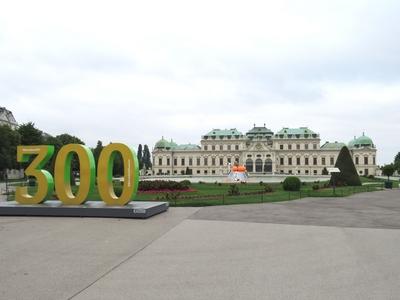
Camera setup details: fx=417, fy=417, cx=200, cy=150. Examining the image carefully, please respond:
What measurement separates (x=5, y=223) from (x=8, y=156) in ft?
161

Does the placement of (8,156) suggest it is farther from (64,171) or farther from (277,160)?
(277,160)

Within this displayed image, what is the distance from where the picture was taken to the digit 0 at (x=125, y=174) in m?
16.5

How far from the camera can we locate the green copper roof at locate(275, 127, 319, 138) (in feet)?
418

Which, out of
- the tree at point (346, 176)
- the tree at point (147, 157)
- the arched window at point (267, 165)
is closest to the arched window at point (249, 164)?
the arched window at point (267, 165)

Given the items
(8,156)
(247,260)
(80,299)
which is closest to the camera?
(80,299)

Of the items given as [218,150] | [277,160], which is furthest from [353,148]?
[218,150]

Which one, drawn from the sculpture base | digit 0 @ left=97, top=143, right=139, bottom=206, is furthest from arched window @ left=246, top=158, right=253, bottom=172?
digit 0 @ left=97, top=143, right=139, bottom=206

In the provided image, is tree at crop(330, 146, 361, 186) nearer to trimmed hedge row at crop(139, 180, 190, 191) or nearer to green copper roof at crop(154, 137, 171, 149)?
trimmed hedge row at crop(139, 180, 190, 191)

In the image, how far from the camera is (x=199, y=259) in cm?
852

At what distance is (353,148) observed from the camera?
126 meters

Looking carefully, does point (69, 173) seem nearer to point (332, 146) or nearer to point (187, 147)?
point (187, 147)

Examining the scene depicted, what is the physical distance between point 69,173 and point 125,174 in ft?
7.93

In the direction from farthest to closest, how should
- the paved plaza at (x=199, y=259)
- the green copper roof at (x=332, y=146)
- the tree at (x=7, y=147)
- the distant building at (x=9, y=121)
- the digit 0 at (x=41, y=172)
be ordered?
the green copper roof at (x=332, y=146) → the distant building at (x=9, y=121) → the tree at (x=7, y=147) → the digit 0 at (x=41, y=172) → the paved plaza at (x=199, y=259)

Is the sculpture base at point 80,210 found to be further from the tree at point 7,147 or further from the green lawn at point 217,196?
the tree at point 7,147
